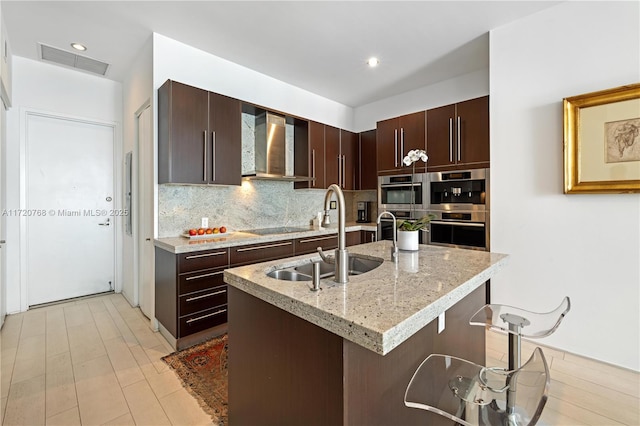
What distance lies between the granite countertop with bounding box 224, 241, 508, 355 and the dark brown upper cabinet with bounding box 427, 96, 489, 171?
1.81m

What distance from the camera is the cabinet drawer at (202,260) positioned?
2441 millimetres

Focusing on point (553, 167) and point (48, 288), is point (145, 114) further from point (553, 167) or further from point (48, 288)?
point (553, 167)

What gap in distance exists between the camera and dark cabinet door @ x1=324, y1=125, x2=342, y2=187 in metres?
4.25

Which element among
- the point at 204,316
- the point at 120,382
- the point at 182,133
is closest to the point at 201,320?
the point at 204,316

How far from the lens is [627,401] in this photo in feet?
5.98

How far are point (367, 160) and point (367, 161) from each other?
0.02 metres

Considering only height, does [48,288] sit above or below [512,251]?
below

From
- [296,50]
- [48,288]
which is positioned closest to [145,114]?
[296,50]

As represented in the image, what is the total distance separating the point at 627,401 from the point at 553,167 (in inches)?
67.2

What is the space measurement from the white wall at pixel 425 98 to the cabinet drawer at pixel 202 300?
363 centimetres

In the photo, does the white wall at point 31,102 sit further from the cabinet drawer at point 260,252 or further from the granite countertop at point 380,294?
the granite countertop at point 380,294

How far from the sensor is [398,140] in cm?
386

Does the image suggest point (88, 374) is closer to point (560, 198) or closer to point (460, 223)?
point (460, 223)

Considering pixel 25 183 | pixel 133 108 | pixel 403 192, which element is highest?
pixel 133 108
